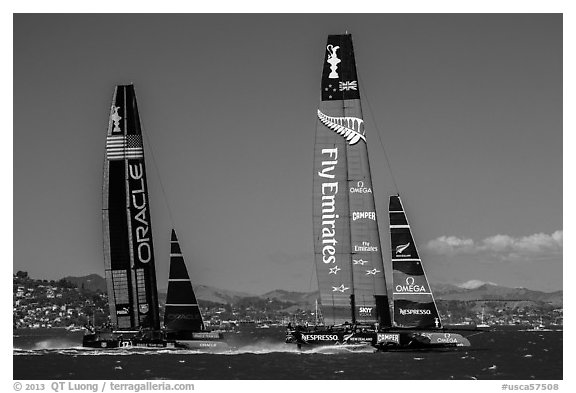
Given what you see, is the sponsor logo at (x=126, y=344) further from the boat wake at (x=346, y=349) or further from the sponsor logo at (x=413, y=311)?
the sponsor logo at (x=413, y=311)

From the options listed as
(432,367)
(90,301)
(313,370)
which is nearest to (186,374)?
(313,370)

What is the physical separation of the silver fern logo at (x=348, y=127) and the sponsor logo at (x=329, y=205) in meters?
0.59

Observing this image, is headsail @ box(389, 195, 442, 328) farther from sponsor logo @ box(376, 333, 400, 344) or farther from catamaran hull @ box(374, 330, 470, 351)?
sponsor logo @ box(376, 333, 400, 344)

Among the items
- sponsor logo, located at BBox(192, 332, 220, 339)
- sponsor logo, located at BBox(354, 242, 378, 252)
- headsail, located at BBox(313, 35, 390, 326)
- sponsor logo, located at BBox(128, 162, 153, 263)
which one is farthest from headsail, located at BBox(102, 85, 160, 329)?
sponsor logo, located at BBox(354, 242, 378, 252)

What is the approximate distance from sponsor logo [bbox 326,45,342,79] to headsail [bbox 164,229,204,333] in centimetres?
786

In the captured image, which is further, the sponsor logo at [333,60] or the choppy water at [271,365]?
the sponsor logo at [333,60]

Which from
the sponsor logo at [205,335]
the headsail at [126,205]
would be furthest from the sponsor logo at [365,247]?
the headsail at [126,205]

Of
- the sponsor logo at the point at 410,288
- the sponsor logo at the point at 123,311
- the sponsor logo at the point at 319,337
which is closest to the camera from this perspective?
the sponsor logo at the point at 319,337

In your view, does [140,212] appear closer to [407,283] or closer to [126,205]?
[126,205]

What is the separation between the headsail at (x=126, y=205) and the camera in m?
45.1

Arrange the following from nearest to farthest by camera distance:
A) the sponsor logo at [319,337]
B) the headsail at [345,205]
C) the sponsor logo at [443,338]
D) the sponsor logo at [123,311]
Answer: the sponsor logo at [319,337]
the sponsor logo at [443,338]
the headsail at [345,205]
the sponsor logo at [123,311]

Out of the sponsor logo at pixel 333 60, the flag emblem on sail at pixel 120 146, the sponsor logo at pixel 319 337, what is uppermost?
the sponsor logo at pixel 333 60

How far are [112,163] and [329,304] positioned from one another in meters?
8.85
